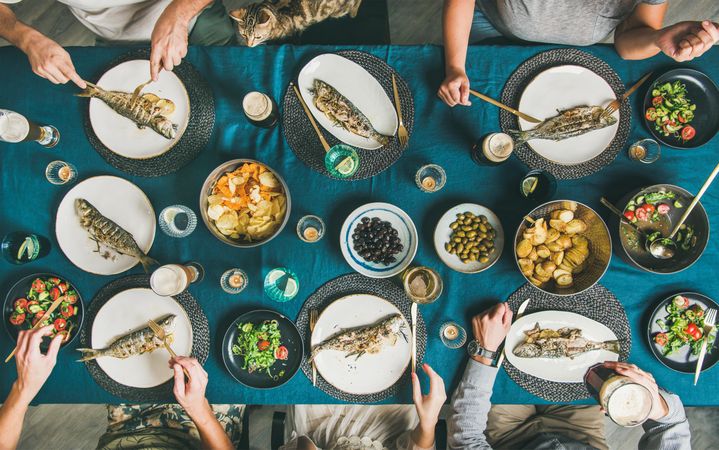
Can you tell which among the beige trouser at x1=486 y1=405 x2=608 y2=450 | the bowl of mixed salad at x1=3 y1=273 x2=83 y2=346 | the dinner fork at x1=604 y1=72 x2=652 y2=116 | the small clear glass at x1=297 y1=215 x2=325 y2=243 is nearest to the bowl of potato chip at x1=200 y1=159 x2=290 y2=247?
the small clear glass at x1=297 y1=215 x2=325 y2=243

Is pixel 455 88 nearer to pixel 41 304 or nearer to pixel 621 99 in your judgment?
pixel 621 99

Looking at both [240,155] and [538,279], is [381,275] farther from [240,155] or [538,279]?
[240,155]

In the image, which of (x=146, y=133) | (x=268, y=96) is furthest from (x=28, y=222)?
(x=268, y=96)

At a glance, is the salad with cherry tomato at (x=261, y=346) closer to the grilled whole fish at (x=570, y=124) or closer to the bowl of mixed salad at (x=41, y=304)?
the bowl of mixed salad at (x=41, y=304)

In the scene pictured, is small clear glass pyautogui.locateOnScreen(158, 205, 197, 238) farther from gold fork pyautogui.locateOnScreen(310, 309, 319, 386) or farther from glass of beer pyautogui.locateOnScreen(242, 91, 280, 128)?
gold fork pyautogui.locateOnScreen(310, 309, 319, 386)

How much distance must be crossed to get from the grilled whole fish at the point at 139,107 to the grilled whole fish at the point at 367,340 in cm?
100

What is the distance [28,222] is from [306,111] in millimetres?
1178

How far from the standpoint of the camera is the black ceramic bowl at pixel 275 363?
1541 mm

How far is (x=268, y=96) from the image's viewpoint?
160cm

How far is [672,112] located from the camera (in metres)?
1.57

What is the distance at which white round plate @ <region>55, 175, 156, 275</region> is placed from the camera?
1.56 meters

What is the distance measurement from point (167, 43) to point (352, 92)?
71 cm

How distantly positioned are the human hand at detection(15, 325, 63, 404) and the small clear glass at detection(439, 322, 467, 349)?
1.42m

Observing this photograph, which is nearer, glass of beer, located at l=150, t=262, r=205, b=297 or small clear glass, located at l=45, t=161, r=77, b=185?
glass of beer, located at l=150, t=262, r=205, b=297
